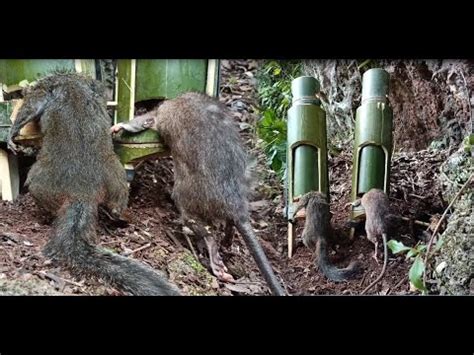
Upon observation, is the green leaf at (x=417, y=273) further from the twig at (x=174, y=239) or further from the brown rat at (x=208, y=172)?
the twig at (x=174, y=239)

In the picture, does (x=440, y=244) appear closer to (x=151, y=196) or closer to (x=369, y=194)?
(x=369, y=194)

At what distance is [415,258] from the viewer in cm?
330

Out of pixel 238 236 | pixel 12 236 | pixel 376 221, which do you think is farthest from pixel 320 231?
pixel 12 236

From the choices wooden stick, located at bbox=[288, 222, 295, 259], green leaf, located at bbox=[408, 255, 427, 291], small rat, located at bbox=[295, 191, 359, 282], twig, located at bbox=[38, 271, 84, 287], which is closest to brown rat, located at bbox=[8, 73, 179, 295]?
twig, located at bbox=[38, 271, 84, 287]

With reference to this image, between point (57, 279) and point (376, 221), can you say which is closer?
point (57, 279)

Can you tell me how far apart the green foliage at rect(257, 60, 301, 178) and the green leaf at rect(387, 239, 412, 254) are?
0.59 metres

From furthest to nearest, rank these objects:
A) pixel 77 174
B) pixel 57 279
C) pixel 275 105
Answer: pixel 275 105 → pixel 77 174 → pixel 57 279

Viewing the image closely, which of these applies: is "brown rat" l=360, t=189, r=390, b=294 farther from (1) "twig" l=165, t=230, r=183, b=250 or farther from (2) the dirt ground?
(1) "twig" l=165, t=230, r=183, b=250

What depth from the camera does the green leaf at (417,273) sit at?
3.28 metres

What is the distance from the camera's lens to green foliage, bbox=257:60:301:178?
3365mm

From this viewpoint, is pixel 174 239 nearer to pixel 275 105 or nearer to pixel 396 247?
pixel 275 105

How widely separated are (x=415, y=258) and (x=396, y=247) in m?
0.11
